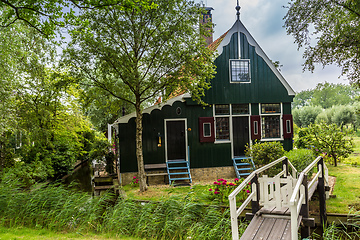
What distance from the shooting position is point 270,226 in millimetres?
4863

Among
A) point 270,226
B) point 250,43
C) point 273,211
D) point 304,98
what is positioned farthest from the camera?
point 304,98

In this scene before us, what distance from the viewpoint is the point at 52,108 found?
12.2 metres

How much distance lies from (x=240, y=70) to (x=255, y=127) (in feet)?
8.87

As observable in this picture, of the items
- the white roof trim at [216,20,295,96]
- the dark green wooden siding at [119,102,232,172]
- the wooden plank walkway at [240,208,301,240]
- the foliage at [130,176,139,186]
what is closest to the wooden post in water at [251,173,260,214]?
the wooden plank walkway at [240,208,301,240]

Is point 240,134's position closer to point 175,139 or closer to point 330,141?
point 175,139

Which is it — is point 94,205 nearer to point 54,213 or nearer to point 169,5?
point 54,213

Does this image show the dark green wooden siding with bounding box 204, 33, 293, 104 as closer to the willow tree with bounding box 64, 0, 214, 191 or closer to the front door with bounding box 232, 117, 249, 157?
the front door with bounding box 232, 117, 249, 157

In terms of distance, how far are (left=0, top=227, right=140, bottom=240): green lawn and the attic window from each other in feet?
29.6

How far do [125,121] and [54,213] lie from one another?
213 inches

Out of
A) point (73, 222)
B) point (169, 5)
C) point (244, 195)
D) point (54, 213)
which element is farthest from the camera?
point (169, 5)

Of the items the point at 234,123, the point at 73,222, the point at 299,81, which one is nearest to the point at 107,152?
the point at 234,123

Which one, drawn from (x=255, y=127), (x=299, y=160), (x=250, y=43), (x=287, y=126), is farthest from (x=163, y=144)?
(x=250, y=43)

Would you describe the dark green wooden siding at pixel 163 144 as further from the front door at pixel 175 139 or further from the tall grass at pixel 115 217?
the tall grass at pixel 115 217

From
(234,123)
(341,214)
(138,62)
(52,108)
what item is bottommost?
(341,214)
